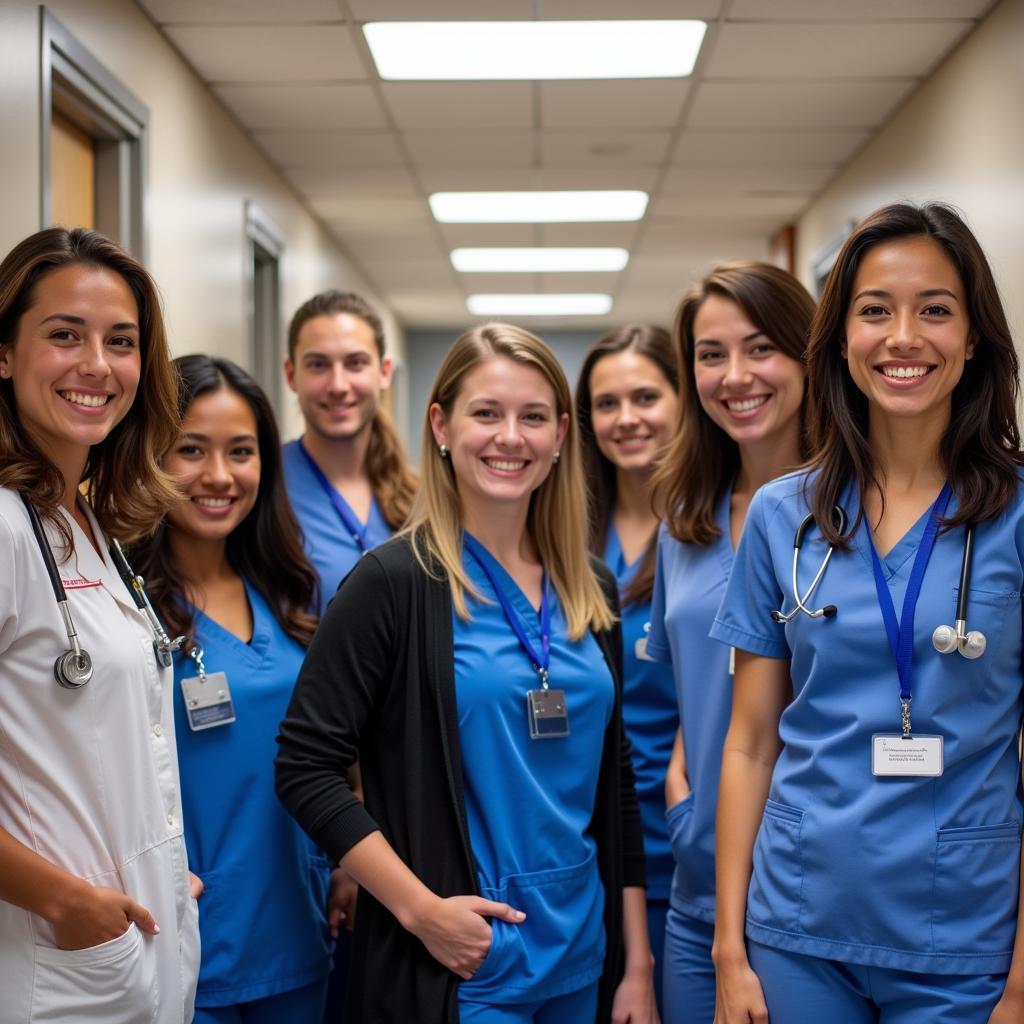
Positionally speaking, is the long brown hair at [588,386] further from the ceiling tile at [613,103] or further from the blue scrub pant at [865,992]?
the ceiling tile at [613,103]

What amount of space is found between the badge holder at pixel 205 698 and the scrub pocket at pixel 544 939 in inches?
20.4

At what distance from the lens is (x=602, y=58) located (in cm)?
361

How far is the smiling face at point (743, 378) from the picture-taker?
1921mm

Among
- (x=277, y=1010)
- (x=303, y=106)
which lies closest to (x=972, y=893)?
(x=277, y=1010)

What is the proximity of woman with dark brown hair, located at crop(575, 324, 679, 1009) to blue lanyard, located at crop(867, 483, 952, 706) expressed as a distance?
778 millimetres

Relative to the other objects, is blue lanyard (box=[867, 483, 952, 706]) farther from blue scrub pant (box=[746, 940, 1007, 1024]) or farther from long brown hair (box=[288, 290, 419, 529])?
long brown hair (box=[288, 290, 419, 529])

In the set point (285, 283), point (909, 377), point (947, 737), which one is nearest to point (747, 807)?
point (947, 737)

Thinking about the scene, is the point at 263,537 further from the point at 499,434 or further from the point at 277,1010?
the point at 277,1010

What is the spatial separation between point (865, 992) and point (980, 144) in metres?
2.82

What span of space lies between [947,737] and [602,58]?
2841 millimetres

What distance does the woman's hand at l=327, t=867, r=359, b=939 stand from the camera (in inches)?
80.1

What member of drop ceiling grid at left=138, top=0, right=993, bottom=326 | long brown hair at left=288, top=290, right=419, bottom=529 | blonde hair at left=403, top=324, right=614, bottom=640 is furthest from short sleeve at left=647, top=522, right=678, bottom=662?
drop ceiling grid at left=138, top=0, right=993, bottom=326

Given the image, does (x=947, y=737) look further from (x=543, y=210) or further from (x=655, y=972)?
(x=543, y=210)

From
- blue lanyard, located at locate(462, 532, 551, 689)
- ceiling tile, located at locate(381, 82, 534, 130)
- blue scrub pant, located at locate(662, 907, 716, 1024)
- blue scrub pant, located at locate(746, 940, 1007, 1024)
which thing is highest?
ceiling tile, located at locate(381, 82, 534, 130)
